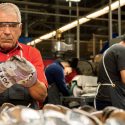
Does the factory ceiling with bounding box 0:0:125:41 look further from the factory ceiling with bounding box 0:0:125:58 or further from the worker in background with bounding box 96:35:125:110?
the worker in background with bounding box 96:35:125:110

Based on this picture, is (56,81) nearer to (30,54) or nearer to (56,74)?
(56,74)

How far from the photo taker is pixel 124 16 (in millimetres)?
9680

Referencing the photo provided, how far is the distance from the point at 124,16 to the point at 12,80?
29.6 feet

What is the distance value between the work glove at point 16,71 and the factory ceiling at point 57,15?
264 inches

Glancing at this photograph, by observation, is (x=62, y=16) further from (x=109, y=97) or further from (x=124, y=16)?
(x=109, y=97)

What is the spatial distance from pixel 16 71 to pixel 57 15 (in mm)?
7996

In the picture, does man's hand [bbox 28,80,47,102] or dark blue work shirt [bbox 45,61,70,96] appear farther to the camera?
dark blue work shirt [bbox 45,61,70,96]

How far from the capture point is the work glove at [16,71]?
0.94 meters

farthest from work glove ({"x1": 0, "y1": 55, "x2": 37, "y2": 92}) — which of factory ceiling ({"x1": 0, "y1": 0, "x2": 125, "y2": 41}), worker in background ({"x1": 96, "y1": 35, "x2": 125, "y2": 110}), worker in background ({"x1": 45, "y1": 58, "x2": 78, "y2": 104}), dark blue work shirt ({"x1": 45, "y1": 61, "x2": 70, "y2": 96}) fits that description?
factory ceiling ({"x1": 0, "y1": 0, "x2": 125, "y2": 41})

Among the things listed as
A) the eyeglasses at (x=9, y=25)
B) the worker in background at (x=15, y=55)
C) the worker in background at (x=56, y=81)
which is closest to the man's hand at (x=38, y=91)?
the worker in background at (x=15, y=55)

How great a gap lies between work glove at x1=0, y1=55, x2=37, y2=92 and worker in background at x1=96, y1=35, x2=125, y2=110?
1.43 meters

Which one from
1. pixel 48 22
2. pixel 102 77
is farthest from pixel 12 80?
pixel 48 22

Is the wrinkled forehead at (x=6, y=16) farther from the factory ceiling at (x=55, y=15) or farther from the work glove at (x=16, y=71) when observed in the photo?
the factory ceiling at (x=55, y=15)

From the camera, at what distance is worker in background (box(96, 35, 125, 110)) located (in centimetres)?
237
